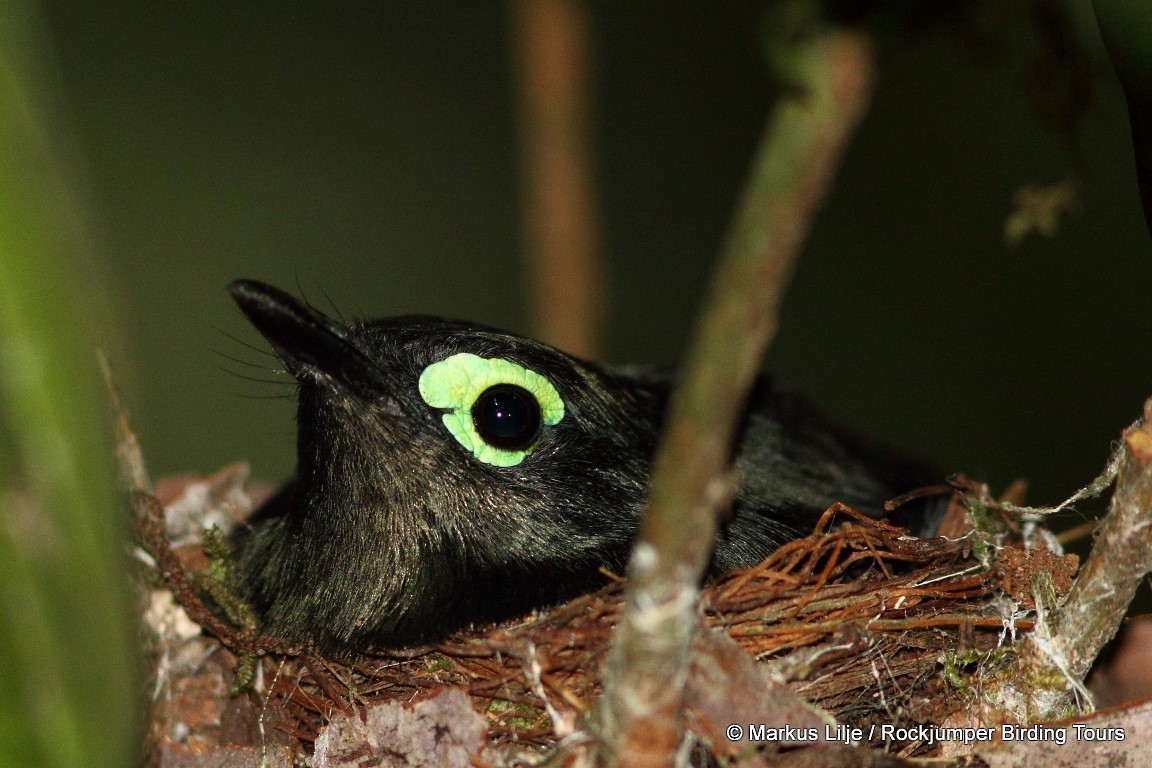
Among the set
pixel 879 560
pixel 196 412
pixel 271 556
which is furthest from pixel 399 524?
pixel 196 412

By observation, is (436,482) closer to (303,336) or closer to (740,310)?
(303,336)

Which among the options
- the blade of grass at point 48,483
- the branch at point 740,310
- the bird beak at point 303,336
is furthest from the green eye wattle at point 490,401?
the blade of grass at point 48,483

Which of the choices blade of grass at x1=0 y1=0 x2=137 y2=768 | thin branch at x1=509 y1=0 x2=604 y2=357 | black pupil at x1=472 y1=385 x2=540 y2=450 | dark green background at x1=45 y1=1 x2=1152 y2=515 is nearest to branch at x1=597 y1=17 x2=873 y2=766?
blade of grass at x1=0 y1=0 x2=137 y2=768

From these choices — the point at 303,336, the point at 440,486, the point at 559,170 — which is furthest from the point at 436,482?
the point at 559,170

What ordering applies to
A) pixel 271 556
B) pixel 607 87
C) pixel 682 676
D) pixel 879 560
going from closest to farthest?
pixel 682 676 → pixel 879 560 → pixel 271 556 → pixel 607 87

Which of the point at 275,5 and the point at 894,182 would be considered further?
the point at 275,5

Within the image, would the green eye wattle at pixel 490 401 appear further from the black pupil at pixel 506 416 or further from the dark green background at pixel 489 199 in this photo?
the dark green background at pixel 489 199

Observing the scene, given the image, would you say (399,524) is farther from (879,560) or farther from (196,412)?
(196,412)
